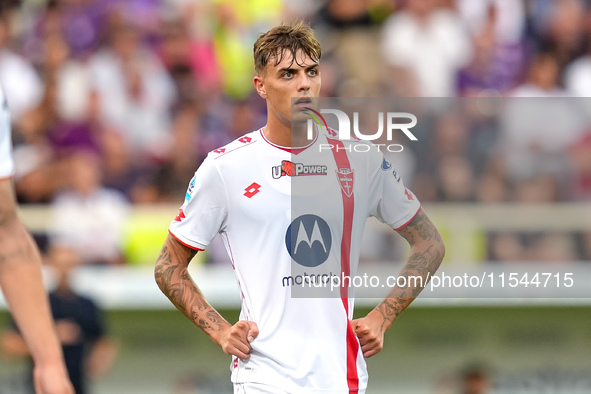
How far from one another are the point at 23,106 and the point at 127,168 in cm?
161

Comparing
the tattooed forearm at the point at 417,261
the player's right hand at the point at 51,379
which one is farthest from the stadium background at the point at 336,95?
the player's right hand at the point at 51,379

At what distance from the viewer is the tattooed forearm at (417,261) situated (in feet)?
16.0

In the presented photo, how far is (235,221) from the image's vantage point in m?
4.70

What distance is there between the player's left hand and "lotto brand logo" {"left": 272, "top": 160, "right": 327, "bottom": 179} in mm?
731

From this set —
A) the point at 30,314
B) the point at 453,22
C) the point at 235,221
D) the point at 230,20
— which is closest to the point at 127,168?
the point at 230,20

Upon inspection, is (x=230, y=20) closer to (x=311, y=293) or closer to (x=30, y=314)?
(x=311, y=293)

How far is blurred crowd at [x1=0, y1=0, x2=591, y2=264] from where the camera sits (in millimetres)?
9883

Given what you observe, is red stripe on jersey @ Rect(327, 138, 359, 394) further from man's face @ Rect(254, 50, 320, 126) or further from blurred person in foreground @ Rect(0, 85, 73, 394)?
blurred person in foreground @ Rect(0, 85, 73, 394)

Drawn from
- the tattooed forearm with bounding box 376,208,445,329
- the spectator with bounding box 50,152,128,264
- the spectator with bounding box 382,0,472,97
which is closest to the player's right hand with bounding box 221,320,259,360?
the tattooed forearm with bounding box 376,208,445,329

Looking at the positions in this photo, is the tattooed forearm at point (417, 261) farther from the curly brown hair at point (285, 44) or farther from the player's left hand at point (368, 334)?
the curly brown hair at point (285, 44)

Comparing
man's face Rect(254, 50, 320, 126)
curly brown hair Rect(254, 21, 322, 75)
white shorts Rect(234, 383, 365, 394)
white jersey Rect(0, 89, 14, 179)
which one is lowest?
white shorts Rect(234, 383, 365, 394)

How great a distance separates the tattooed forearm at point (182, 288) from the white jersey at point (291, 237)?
98 mm

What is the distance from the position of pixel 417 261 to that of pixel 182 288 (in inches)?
45.1

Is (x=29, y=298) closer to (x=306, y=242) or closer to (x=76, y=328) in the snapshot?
(x=306, y=242)
